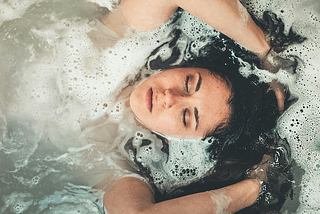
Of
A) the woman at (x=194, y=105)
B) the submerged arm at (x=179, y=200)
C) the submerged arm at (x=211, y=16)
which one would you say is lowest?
the submerged arm at (x=179, y=200)

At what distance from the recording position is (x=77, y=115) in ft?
4.82

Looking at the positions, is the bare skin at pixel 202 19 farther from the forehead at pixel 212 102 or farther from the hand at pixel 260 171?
the forehead at pixel 212 102

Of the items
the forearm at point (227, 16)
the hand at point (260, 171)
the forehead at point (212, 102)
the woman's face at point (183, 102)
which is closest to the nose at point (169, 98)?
the woman's face at point (183, 102)

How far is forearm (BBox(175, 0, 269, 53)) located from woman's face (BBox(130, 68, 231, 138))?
28 cm

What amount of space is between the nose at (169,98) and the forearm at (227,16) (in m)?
0.45

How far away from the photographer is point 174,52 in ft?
5.08

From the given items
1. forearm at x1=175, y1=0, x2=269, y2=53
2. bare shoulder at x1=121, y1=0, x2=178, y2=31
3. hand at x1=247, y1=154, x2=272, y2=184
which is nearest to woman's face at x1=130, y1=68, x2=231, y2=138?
forearm at x1=175, y1=0, x2=269, y2=53

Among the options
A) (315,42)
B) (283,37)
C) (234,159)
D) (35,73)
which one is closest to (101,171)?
(35,73)

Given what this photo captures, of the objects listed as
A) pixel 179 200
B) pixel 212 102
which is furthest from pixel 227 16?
pixel 179 200

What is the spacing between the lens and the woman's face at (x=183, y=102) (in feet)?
3.60

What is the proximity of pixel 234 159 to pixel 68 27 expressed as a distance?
57.2 inches

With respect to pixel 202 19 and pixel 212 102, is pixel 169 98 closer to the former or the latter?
pixel 212 102

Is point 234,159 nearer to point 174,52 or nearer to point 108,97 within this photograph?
point 174,52

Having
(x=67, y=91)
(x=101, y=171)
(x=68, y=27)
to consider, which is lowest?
(x=101, y=171)
